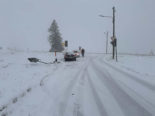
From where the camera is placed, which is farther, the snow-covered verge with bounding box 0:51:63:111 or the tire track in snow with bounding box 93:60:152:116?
the snow-covered verge with bounding box 0:51:63:111

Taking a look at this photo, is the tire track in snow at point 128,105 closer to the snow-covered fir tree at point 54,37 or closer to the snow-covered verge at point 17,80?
the snow-covered verge at point 17,80

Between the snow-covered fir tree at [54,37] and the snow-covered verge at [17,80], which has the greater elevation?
the snow-covered fir tree at [54,37]


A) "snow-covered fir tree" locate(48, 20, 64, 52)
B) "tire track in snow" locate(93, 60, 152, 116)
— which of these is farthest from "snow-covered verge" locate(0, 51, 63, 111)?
"snow-covered fir tree" locate(48, 20, 64, 52)

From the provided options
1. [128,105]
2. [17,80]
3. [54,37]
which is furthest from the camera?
[54,37]

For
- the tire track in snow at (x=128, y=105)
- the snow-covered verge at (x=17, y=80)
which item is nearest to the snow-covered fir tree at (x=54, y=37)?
the snow-covered verge at (x=17, y=80)

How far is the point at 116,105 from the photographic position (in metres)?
4.66

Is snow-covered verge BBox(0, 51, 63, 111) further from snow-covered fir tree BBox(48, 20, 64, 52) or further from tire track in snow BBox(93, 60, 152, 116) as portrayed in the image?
snow-covered fir tree BBox(48, 20, 64, 52)

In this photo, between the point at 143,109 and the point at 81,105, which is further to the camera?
the point at 81,105

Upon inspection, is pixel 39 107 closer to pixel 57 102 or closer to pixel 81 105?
pixel 57 102

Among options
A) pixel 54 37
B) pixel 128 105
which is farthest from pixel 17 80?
pixel 54 37

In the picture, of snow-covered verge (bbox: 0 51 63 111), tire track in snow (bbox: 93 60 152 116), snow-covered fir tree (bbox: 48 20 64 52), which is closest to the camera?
tire track in snow (bbox: 93 60 152 116)

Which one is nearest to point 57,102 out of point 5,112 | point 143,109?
point 5,112

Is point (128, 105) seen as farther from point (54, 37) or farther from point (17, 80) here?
point (54, 37)

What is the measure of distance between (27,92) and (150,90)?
18.0 feet
